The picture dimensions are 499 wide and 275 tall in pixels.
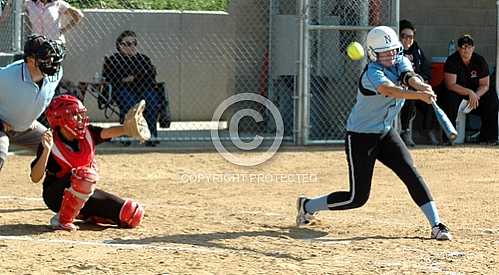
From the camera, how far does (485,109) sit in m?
14.6

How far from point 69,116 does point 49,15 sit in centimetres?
490

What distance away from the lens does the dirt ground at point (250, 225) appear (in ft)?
22.2

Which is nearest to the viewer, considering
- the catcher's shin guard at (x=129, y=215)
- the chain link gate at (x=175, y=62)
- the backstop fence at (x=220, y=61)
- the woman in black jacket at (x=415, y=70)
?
the catcher's shin guard at (x=129, y=215)

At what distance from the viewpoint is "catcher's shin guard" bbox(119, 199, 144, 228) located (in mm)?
7990

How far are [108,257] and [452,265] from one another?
7.31 ft

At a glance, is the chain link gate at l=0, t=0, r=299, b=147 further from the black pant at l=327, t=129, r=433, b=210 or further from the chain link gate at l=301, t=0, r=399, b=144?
the black pant at l=327, t=129, r=433, b=210

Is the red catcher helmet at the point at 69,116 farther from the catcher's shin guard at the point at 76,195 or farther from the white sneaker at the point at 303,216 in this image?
the white sneaker at the point at 303,216

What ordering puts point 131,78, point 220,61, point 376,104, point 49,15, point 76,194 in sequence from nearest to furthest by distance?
point 76,194 → point 376,104 → point 49,15 → point 131,78 → point 220,61

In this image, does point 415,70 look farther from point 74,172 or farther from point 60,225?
point 60,225

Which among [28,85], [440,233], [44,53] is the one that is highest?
[44,53]

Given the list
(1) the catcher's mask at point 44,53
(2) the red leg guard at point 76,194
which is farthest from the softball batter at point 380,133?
(1) the catcher's mask at point 44,53

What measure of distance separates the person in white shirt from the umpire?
4.52m

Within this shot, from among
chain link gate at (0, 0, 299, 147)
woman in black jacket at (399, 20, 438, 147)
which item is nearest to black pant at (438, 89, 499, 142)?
woman in black jacket at (399, 20, 438, 147)

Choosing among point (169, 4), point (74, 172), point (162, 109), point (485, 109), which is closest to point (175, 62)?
point (169, 4)
